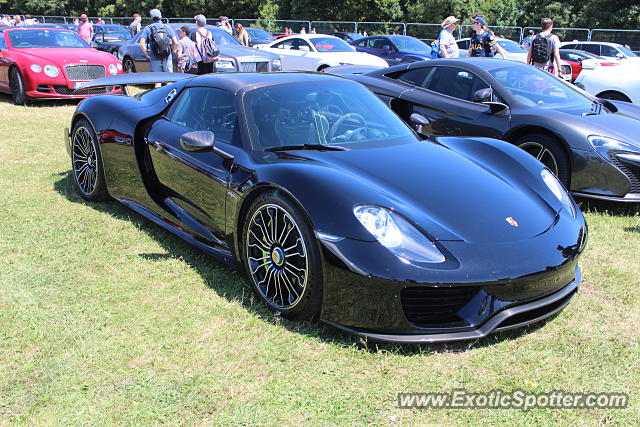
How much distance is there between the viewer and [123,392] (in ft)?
8.50

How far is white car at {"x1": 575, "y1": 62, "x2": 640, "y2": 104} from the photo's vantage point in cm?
962

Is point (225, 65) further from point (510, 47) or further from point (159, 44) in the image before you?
point (510, 47)

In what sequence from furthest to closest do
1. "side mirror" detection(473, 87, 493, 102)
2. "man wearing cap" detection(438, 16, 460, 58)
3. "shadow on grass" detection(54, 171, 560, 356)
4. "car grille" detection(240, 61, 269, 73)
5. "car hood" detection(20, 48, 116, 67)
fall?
"car grille" detection(240, 61, 269, 73), "car hood" detection(20, 48, 116, 67), "man wearing cap" detection(438, 16, 460, 58), "side mirror" detection(473, 87, 493, 102), "shadow on grass" detection(54, 171, 560, 356)

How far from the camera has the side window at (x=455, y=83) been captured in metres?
6.22

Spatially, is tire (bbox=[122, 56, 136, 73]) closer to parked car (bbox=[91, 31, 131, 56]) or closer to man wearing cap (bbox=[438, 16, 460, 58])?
parked car (bbox=[91, 31, 131, 56])

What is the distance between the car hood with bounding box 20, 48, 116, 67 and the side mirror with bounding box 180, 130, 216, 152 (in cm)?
811

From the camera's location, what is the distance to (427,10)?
3622 centimetres

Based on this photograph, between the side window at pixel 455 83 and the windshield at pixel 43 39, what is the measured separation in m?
8.04

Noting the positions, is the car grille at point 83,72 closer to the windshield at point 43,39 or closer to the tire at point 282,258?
the windshield at point 43,39

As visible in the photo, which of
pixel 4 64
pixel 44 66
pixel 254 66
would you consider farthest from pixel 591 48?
pixel 4 64

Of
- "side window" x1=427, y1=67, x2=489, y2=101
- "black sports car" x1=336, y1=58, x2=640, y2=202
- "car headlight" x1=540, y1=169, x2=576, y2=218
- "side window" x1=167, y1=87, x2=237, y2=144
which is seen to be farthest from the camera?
"side window" x1=427, y1=67, x2=489, y2=101

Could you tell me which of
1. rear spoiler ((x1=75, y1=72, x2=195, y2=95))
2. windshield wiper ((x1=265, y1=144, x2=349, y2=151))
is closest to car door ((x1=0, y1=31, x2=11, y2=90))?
rear spoiler ((x1=75, y1=72, x2=195, y2=95))

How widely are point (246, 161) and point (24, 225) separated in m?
2.37

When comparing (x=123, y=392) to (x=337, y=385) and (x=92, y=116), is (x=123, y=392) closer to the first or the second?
(x=337, y=385)
